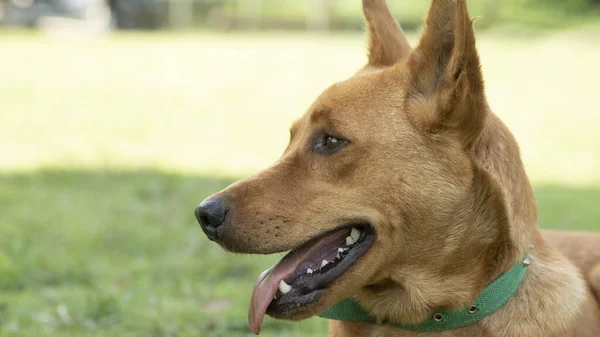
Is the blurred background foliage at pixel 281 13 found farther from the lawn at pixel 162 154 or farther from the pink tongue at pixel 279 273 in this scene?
the pink tongue at pixel 279 273

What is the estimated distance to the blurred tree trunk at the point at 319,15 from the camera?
30375 millimetres

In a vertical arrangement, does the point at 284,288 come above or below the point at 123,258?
above

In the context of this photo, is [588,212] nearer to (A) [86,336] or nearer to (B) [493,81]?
(A) [86,336]

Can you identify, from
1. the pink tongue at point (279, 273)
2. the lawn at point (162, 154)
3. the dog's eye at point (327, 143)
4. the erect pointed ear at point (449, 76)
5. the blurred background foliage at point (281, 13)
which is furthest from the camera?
the blurred background foliage at point (281, 13)

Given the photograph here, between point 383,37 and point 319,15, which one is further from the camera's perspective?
point 319,15

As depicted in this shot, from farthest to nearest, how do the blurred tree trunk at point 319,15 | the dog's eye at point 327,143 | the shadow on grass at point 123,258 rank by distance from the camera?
the blurred tree trunk at point 319,15 < the shadow on grass at point 123,258 < the dog's eye at point 327,143

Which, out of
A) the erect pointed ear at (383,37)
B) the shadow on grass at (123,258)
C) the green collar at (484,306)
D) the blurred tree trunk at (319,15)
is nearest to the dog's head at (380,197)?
the green collar at (484,306)

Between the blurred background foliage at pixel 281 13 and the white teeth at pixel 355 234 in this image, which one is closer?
the white teeth at pixel 355 234

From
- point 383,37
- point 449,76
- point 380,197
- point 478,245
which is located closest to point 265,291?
point 380,197

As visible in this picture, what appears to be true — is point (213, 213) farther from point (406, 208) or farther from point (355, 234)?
point (406, 208)

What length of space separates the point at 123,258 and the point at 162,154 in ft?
14.8

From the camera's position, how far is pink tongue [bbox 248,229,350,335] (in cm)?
334

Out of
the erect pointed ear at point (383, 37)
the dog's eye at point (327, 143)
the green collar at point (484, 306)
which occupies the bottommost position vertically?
the green collar at point (484, 306)

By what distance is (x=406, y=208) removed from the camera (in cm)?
333
